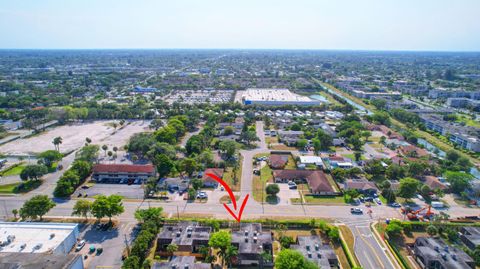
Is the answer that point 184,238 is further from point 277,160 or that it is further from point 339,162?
point 339,162

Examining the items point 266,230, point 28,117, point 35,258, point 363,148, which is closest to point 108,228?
point 35,258

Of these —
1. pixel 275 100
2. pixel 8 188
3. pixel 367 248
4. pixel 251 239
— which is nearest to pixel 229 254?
pixel 251 239

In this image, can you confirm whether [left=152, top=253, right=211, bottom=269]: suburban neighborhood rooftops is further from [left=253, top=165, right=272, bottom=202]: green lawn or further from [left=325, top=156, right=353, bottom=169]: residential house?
[left=325, top=156, right=353, bottom=169]: residential house

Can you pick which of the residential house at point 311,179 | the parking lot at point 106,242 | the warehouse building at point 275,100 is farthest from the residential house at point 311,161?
the warehouse building at point 275,100

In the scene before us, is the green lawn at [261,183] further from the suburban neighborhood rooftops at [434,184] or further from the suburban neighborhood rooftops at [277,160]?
the suburban neighborhood rooftops at [434,184]

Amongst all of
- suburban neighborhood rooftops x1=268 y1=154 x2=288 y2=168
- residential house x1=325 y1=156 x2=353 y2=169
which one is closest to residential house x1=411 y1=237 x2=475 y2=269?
residential house x1=325 y1=156 x2=353 y2=169

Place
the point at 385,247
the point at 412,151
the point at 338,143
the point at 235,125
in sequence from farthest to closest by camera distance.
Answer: the point at 235,125 → the point at 338,143 → the point at 412,151 → the point at 385,247
